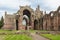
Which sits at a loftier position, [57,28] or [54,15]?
[54,15]

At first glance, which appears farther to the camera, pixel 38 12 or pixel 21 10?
pixel 38 12

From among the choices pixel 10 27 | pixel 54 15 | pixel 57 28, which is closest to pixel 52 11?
pixel 54 15

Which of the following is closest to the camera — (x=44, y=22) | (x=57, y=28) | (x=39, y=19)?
(x=57, y=28)

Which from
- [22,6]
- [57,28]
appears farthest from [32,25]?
[57,28]

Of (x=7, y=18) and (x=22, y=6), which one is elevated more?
(x=22, y=6)

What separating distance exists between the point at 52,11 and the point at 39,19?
481 inches

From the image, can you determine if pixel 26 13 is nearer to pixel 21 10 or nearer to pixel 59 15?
pixel 21 10

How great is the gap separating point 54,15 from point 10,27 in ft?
74.3

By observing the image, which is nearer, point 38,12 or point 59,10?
point 59,10

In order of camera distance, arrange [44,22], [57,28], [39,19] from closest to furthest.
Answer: [57,28]
[44,22]
[39,19]

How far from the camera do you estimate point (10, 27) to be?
295 feet

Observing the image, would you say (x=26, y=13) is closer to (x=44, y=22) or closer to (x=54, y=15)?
(x=44, y=22)

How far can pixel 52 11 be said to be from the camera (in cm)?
8269

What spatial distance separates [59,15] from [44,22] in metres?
10.7
